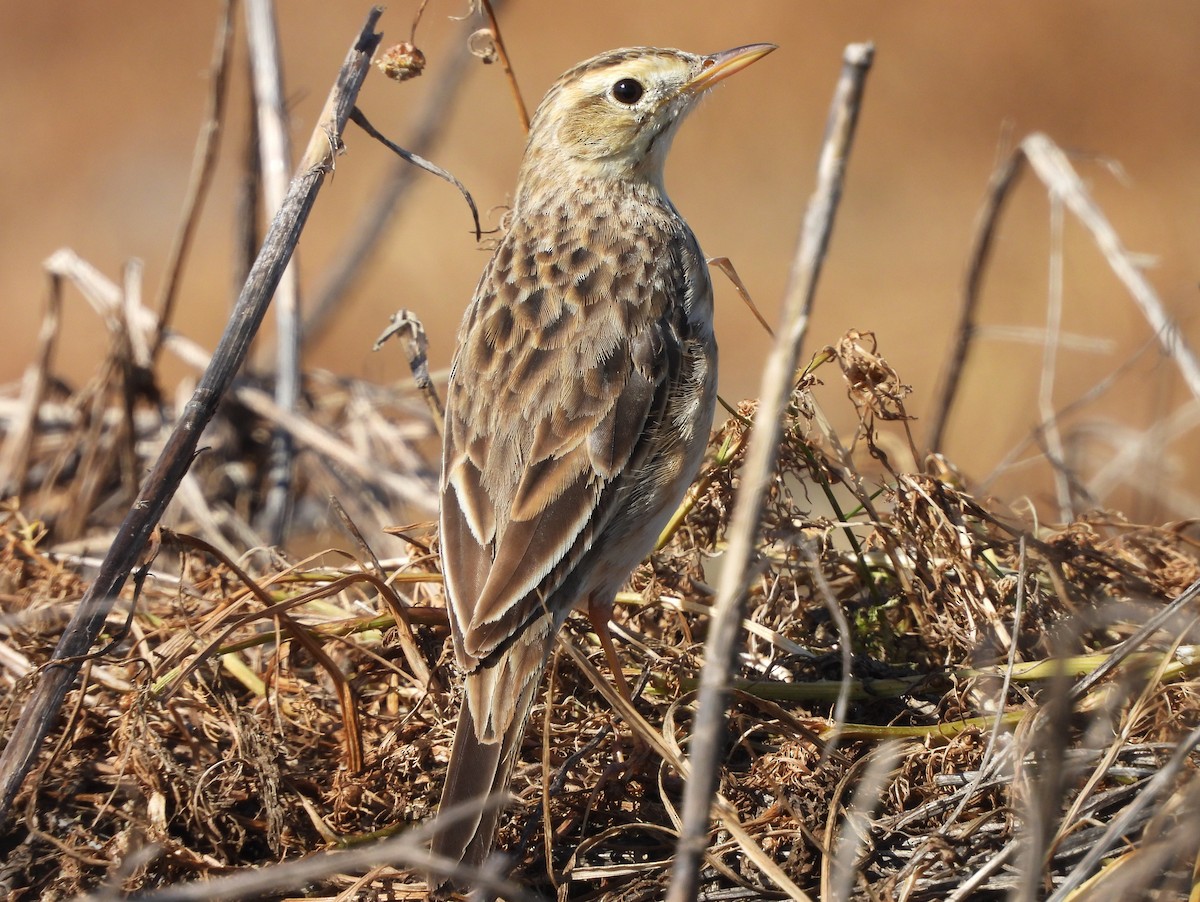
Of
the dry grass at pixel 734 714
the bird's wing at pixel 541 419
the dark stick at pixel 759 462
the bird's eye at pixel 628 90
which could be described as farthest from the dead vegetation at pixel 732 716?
the bird's eye at pixel 628 90

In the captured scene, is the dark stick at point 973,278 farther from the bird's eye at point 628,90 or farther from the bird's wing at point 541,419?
the bird's wing at point 541,419

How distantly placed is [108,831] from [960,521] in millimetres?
2376

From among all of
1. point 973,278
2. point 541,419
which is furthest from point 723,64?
point 541,419

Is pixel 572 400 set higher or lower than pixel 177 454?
higher

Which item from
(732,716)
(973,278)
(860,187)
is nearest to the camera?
(732,716)

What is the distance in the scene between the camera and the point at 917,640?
A: 11.8 ft

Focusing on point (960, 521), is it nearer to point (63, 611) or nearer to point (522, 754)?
point (522, 754)

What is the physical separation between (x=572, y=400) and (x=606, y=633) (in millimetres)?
656

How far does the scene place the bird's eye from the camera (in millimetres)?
4488

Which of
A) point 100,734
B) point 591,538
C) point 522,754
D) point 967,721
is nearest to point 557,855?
point 522,754

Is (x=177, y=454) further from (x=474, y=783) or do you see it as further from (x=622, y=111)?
(x=622, y=111)

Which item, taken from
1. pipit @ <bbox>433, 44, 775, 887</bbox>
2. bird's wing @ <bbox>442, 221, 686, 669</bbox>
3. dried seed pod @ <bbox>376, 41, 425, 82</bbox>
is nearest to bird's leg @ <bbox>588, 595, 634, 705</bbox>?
pipit @ <bbox>433, 44, 775, 887</bbox>

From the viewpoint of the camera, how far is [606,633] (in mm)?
3477

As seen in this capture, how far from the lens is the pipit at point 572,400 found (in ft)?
10.0
